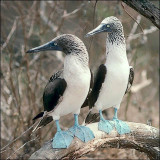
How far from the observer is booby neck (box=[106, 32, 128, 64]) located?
2.50m

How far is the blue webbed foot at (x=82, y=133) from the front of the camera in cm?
250

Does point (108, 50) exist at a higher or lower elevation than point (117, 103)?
higher

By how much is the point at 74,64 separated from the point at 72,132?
0.42 m

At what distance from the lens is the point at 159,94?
23.6 feet

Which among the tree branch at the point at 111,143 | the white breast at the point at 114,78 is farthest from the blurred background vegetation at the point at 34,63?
the white breast at the point at 114,78

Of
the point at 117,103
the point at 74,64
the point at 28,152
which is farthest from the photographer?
the point at 28,152

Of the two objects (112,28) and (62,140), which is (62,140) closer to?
(62,140)

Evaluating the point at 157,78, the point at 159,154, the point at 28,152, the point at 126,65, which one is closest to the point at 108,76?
the point at 126,65

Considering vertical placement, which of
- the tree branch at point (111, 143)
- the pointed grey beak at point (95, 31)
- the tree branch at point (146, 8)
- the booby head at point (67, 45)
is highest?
the tree branch at point (146, 8)

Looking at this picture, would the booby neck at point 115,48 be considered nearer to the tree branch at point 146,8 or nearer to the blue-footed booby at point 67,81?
the blue-footed booby at point 67,81

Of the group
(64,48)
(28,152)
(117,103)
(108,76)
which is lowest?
(28,152)

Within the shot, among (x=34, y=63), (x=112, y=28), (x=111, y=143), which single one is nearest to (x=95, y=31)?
(x=112, y=28)

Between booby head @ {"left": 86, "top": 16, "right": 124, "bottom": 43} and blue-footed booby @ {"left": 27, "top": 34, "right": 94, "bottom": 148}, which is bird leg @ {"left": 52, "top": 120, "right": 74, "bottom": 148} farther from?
booby head @ {"left": 86, "top": 16, "right": 124, "bottom": 43}

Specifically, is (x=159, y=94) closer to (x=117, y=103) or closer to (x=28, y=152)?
(x=28, y=152)
